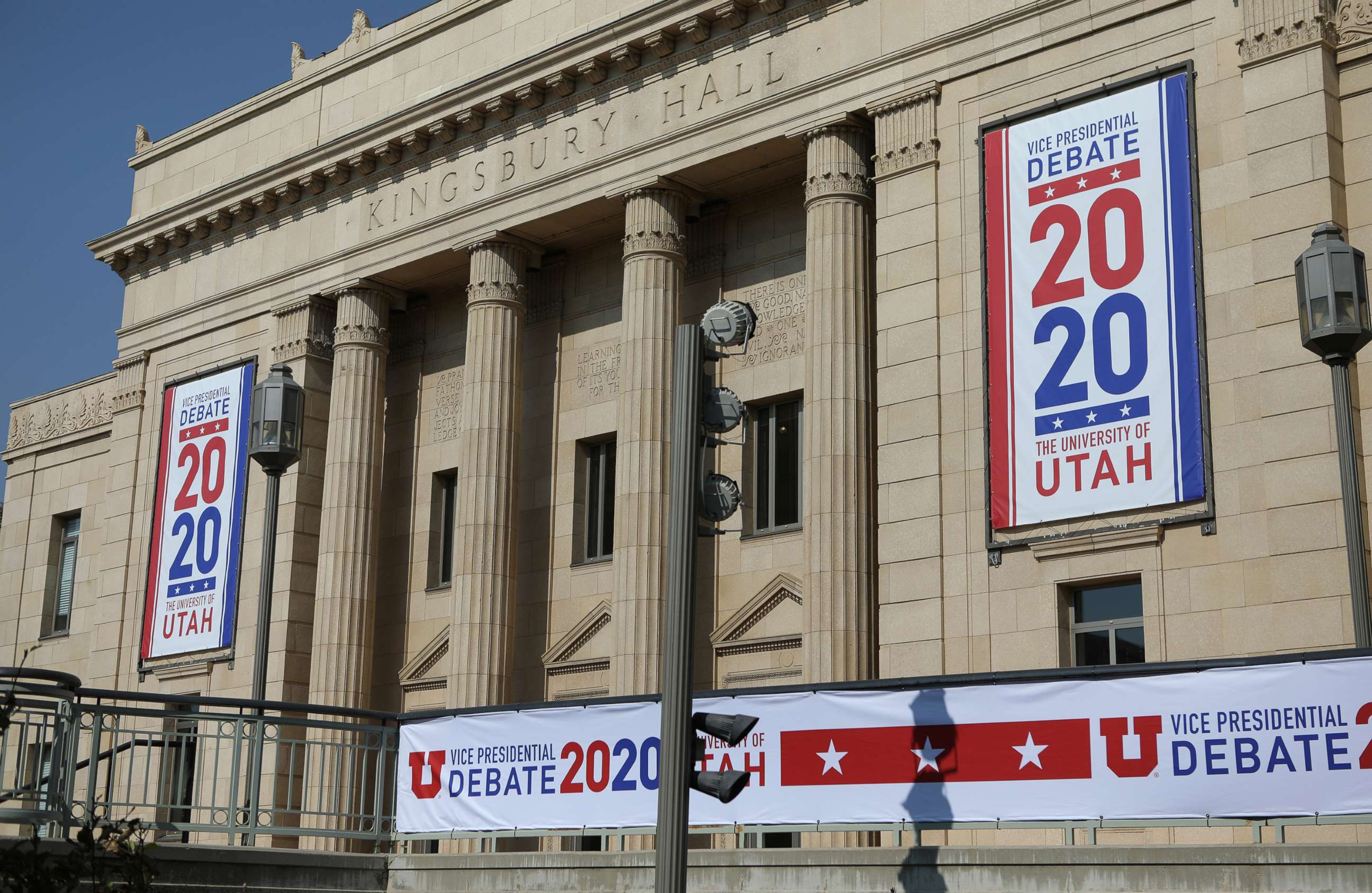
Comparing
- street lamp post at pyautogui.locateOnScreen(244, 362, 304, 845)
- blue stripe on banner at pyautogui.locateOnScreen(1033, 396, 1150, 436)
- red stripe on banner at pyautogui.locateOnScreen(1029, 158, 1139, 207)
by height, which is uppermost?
red stripe on banner at pyautogui.locateOnScreen(1029, 158, 1139, 207)

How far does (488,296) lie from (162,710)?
47.2 ft

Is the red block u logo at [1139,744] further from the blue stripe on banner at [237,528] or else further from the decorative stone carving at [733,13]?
the blue stripe on banner at [237,528]

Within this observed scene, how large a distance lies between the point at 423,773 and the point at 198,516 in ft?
56.9

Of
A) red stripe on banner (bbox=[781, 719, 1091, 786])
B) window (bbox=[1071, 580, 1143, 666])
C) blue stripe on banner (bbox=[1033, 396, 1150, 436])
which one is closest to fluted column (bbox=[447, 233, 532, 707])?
window (bbox=[1071, 580, 1143, 666])

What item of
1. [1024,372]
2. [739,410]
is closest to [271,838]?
[1024,372]

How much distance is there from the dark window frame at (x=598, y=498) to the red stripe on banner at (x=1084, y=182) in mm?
9746

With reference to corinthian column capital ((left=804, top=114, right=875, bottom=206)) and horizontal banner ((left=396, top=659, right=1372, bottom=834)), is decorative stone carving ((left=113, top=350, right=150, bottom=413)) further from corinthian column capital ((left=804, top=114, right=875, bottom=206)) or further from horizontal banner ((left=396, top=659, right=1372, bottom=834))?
horizontal banner ((left=396, top=659, right=1372, bottom=834))

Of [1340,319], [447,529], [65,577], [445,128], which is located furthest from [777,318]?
[65,577]

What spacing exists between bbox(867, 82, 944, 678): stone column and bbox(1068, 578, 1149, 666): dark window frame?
150 cm

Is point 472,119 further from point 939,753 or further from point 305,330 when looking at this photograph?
point 939,753

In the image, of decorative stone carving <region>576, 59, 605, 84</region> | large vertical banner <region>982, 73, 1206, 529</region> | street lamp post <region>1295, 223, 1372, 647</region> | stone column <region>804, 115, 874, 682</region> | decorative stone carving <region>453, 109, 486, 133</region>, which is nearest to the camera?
street lamp post <region>1295, 223, 1372, 647</region>

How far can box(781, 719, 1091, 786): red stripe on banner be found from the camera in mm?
13961

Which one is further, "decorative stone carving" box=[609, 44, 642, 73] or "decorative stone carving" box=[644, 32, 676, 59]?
"decorative stone carving" box=[609, 44, 642, 73]

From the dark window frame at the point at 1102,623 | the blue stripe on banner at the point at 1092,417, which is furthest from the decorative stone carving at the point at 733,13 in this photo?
the dark window frame at the point at 1102,623
